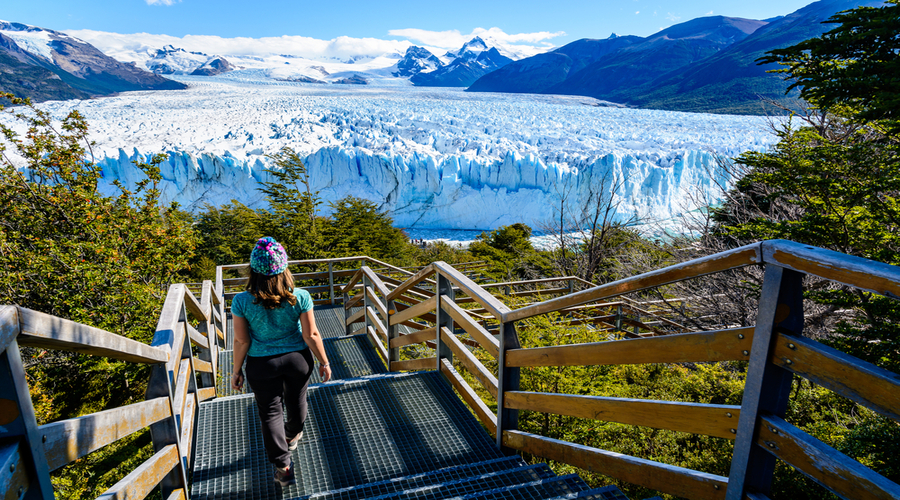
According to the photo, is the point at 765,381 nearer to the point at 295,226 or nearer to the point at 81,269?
the point at 81,269

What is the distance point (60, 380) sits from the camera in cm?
722

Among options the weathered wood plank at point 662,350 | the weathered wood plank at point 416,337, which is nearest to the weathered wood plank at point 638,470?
the weathered wood plank at point 662,350

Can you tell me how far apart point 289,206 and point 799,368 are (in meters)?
17.0

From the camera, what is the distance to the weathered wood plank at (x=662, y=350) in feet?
4.42

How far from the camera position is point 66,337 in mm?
1090

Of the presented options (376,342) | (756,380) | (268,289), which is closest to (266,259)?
(268,289)

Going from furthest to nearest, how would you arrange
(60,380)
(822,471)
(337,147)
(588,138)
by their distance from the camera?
(588,138) → (337,147) → (60,380) → (822,471)

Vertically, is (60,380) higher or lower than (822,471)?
lower

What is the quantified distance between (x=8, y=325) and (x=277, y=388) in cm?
171

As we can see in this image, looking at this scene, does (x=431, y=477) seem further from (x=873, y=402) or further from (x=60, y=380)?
(x=60, y=380)

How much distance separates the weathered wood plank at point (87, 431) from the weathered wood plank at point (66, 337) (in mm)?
173

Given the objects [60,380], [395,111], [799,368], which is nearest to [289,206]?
[60,380]

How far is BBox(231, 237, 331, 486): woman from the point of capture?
2361mm

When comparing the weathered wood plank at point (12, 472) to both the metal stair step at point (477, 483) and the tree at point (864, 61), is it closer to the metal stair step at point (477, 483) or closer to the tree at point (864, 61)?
the metal stair step at point (477, 483)
